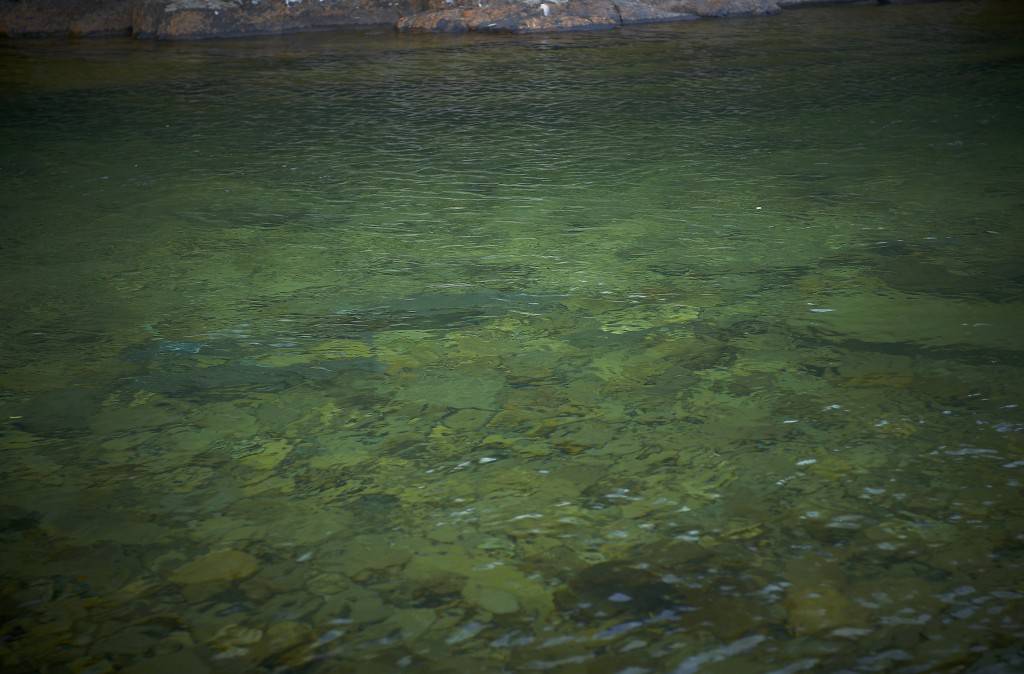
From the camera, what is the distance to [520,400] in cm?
215

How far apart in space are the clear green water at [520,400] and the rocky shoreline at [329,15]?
383 centimetres

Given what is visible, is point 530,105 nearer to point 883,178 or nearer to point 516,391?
point 883,178

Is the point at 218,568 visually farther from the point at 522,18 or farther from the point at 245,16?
the point at 245,16

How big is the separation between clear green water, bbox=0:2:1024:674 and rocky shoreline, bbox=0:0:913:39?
3.83 meters

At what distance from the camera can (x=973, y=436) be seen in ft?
6.32

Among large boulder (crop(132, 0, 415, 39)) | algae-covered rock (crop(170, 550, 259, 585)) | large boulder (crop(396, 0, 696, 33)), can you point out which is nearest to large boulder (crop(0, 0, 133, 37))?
large boulder (crop(132, 0, 415, 39))

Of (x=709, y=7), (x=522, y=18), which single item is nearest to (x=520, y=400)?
(x=522, y=18)

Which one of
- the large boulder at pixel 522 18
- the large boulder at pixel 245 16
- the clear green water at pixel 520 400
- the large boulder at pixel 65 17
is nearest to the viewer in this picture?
the clear green water at pixel 520 400

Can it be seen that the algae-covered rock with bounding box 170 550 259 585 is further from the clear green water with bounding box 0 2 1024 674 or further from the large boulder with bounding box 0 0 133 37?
the large boulder with bounding box 0 0 133 37

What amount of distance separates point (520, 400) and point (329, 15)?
735cm

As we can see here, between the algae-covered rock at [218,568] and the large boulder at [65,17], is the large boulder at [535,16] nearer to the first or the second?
the large boulder at [65,17]

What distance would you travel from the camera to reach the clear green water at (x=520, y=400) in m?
1.48

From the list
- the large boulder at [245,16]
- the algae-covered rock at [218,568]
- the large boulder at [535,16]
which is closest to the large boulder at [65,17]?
the large boulder at [245,16]

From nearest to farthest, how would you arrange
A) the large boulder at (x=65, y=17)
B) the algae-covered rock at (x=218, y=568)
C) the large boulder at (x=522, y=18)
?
the algae-covered rock at (x=218, y=568) < the large boulder at (x=522, y=18) < the large boulder at (x=65, y=17)
